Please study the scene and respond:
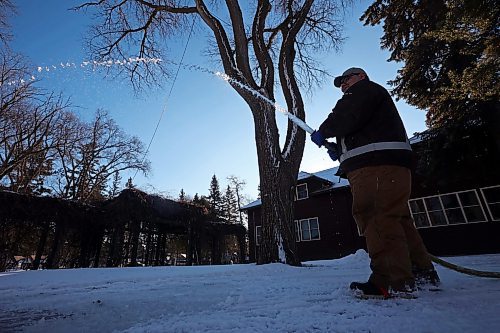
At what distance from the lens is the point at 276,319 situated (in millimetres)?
1249

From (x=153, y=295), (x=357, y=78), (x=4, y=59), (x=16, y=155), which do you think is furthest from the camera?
(x=16, y=155)

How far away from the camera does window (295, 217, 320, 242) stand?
17.4m

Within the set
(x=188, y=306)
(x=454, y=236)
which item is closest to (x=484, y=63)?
(x=188, y=306)

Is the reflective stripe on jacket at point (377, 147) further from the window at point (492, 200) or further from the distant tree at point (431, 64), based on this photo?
the window at point (492, 200)

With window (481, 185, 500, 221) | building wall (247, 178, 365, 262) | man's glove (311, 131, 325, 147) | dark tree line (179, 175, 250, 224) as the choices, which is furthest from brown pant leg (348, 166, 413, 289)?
dark tree line (179, 175, 250, 224)

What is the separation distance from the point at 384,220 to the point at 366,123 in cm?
73

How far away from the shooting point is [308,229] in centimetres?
1780

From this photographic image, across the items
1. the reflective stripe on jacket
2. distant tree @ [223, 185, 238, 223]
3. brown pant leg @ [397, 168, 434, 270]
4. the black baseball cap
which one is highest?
distant tree @ [223, 185, 238, 223]

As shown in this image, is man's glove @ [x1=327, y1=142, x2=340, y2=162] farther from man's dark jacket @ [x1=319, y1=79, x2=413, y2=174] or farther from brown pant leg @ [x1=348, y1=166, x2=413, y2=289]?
brown pant leg @ [x1=348, y1=166, x2=413, y2=289]

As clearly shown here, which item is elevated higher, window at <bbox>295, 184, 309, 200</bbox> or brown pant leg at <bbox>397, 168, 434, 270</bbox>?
window at <bbox>295, 184, 309, 200</bbox>

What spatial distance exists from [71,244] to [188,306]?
48.1ft

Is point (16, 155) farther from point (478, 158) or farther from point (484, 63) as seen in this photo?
point (478, 158)

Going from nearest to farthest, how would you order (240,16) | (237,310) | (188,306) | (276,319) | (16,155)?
1. (276,319)
2. (237,310)
3. (188,306)
4. (240,16)
5. (16,155)

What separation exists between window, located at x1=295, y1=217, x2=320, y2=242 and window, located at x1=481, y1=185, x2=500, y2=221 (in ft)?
27.7
